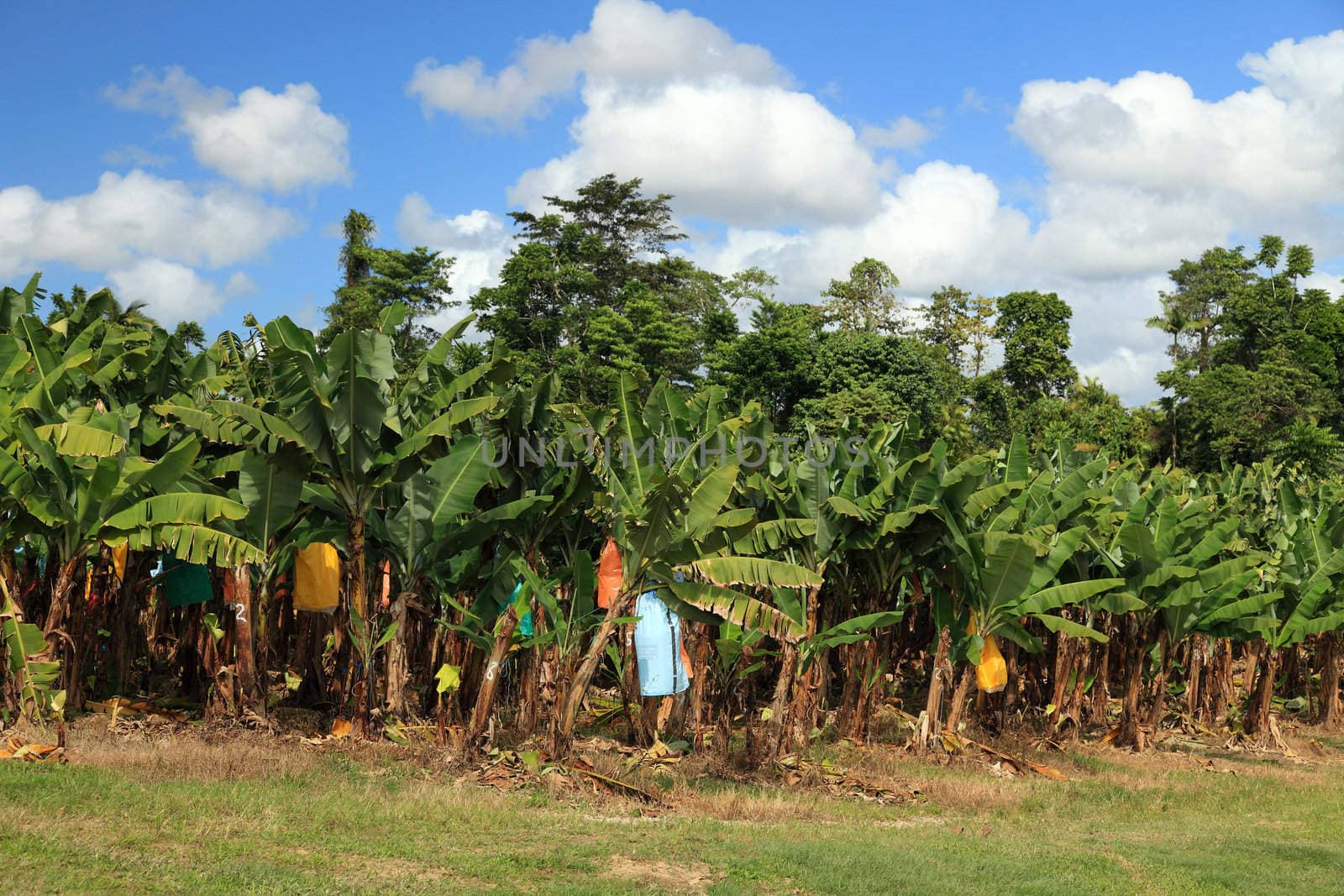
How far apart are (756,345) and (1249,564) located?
104 ft

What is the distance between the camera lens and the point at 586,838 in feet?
30.1

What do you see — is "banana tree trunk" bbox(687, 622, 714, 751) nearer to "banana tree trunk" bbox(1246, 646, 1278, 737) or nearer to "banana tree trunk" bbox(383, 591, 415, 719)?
"banana tree trunk" bbox(383, 591, 415, 719)

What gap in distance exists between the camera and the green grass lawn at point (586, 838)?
299 inches

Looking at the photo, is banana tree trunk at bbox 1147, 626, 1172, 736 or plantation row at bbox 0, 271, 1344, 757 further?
banana tree trunk at bbox 1147, 626, 1172, 736

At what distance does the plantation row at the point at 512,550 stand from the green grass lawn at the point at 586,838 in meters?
1.47

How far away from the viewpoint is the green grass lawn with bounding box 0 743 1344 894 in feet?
25.0

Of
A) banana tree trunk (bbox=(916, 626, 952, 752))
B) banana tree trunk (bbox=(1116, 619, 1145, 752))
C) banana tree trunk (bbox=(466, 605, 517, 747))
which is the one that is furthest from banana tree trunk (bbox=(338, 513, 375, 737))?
banana tree trunk (bbox=(1116, 619, 1145, 752))

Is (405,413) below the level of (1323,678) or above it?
above

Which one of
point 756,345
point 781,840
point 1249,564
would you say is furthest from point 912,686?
point 756,345

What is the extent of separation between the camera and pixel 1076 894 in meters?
8.37

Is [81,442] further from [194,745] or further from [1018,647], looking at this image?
[1018,647]

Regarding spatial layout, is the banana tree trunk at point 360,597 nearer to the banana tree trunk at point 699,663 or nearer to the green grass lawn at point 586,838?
the green grass lawn at point 586,838

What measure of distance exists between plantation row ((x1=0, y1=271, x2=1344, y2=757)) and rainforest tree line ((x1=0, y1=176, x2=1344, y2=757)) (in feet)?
0.15

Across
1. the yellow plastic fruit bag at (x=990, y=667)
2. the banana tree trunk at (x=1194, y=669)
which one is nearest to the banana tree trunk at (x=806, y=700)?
the yellow plastic fruit bag at (x=990, y=667)
